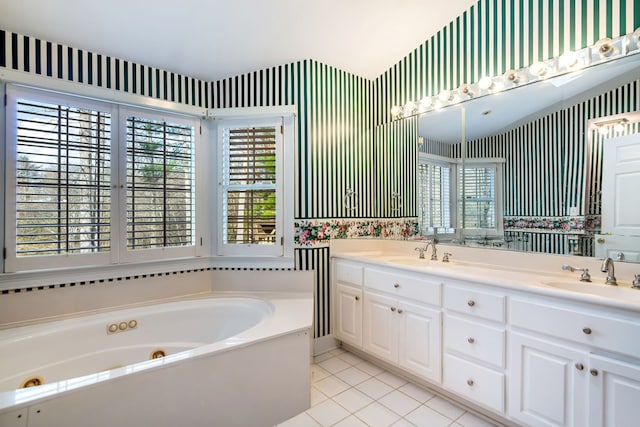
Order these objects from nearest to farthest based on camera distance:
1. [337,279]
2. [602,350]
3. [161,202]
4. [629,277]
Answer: [602,350] < [629,277] < [161,202] < [337,279]

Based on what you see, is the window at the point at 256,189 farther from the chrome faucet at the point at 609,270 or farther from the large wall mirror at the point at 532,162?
the chrome faucet at the point at 609,270

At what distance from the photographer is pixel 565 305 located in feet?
4.56

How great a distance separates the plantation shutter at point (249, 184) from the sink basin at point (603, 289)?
1943 mm

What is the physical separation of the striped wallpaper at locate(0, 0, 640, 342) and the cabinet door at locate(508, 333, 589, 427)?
895mm

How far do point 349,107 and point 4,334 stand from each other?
2.95 m

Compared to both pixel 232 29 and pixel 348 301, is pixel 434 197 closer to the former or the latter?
pixel 348 301

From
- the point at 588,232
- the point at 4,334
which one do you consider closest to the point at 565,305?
the point at 588,232

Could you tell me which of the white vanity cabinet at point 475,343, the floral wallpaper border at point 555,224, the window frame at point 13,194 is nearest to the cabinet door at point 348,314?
the white vanity cabinet at point 475,343

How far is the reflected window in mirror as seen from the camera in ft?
7.83

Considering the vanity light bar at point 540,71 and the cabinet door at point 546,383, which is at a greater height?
the vanity light bar at point 540,71

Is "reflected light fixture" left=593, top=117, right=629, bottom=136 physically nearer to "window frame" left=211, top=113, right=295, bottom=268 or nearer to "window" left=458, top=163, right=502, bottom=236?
"window" left=458, top=163, right=502, bottom=236

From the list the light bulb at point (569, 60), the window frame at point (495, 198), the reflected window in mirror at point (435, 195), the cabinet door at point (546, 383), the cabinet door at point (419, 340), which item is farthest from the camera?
the reflected window in mirror at point (435, 195)

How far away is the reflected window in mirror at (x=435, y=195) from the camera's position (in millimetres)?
2387

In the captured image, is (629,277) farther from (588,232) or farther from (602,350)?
(602,350)
